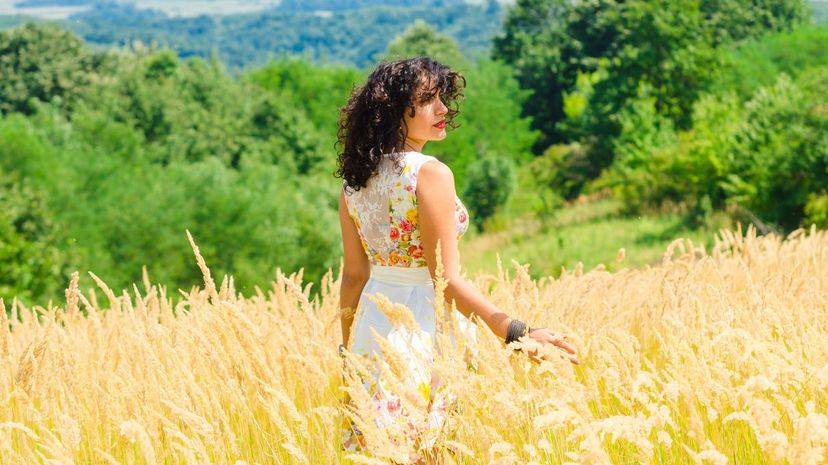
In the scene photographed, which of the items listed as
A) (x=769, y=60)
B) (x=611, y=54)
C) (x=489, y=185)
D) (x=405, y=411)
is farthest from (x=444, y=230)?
(x=611, y=54)

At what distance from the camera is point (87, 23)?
18175cm

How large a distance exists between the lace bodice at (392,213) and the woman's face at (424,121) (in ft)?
0.30

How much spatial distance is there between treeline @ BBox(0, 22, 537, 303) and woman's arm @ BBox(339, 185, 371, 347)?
1912 centimetres

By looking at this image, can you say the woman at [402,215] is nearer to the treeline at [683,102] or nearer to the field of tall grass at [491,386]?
the field of tall grass at [491,386]

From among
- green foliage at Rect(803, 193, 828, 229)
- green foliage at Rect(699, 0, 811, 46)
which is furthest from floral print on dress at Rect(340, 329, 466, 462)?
green foliage at Rect(699, 0, 811, 46)

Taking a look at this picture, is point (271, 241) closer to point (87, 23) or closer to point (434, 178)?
point (434, 178)

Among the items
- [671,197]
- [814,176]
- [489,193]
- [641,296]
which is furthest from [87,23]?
[641,296]

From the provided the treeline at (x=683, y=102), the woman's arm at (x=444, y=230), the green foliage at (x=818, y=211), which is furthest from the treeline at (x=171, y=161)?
the woman's arm at (x=444, y=230)

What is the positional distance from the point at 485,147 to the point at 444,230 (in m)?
57.3

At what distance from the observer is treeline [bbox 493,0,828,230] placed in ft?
82.7

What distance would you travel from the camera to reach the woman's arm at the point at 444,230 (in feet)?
9.06

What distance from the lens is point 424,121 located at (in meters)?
2.98

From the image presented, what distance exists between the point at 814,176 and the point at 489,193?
29139 millimetres

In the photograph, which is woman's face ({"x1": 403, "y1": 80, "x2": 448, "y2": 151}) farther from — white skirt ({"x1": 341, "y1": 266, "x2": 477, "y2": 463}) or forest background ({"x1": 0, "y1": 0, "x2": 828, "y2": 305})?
forest background ({"x1": 0, "y1": 0, "x2": 828, "y2": 305})
